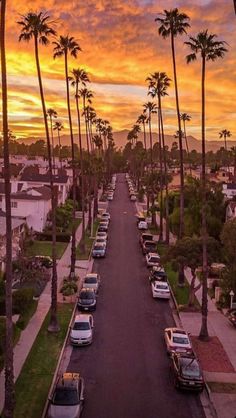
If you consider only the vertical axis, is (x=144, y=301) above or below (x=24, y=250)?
below

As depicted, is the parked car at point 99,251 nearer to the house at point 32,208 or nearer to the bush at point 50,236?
the bush at point 50,236

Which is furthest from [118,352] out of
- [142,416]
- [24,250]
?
[24,250]

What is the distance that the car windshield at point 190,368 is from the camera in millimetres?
24312

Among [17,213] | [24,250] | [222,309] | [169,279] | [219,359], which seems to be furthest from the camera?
[17,213]

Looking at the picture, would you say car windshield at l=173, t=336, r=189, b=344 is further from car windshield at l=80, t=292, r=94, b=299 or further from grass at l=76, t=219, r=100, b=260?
grass at l=76, t=219, r=100, b=260

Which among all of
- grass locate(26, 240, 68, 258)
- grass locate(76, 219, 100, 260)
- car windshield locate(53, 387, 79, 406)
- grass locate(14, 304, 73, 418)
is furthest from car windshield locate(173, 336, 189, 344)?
grass locate(26, 240, 68, 258)

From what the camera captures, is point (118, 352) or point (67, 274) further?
point (67, 274)

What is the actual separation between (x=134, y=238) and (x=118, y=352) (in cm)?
4039

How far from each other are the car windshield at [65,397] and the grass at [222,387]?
7.36 m

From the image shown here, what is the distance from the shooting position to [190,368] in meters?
24.6

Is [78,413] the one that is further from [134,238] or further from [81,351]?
[134,238]

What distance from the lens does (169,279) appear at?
153 feet

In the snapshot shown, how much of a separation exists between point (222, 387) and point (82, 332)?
907cm

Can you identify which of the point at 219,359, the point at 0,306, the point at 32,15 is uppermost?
the point at 32,15
